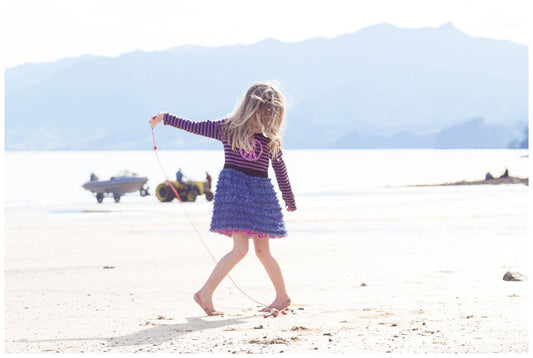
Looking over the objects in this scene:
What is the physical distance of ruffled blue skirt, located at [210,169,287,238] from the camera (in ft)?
20.6

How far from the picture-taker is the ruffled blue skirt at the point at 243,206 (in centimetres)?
629

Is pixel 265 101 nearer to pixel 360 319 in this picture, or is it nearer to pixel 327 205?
pixel 360 319

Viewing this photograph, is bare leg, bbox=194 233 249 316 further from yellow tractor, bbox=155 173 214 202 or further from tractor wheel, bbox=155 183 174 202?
tractor wheel, bbox=155 183 174 202

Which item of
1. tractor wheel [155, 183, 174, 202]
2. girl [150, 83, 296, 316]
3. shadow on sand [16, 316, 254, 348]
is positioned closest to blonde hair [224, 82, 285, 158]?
girl [150, 83, 296, 316]

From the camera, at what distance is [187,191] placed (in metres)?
28.0

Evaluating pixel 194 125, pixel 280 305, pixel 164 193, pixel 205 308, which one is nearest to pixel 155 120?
pixel 194 125

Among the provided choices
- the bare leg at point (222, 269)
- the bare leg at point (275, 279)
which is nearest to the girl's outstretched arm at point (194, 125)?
the bare leg at point (222, 269)

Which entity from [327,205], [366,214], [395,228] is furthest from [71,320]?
[327,205]

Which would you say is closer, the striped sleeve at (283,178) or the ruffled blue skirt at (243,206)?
the ruffled blue skirt at (243,206)

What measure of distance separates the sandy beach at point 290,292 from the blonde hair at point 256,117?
134 centimetres

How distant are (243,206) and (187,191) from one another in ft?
71.7

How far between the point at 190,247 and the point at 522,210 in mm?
10126

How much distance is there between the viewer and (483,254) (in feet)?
35.4

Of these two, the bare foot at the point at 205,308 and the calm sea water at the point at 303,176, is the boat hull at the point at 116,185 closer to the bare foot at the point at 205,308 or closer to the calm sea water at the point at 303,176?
the calm sea water at the point at 303,176
